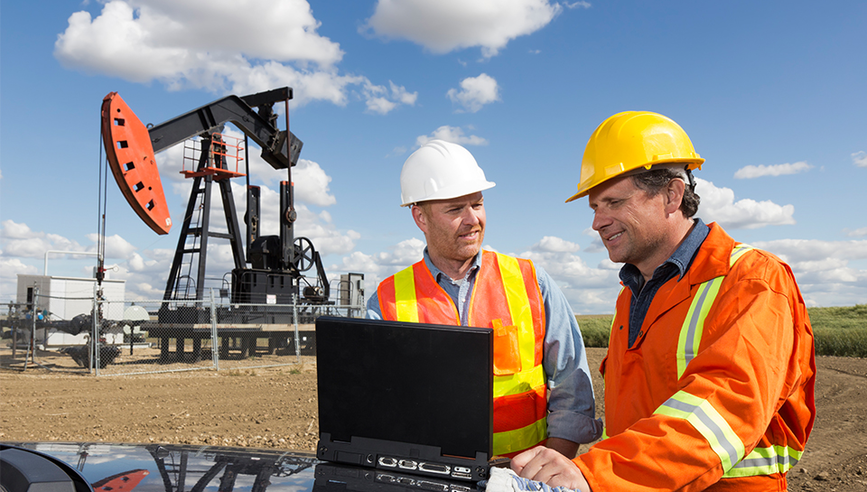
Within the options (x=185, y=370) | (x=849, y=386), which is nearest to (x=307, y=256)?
(x=185, y=370)

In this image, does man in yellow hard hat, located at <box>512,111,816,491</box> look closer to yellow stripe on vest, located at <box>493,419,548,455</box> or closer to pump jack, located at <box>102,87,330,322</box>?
yellow stripe on vest, located at <box>493,419,548,455</box>

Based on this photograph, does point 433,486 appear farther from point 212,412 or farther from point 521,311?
point 212,412

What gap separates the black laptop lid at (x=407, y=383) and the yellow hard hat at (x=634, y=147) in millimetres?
1124

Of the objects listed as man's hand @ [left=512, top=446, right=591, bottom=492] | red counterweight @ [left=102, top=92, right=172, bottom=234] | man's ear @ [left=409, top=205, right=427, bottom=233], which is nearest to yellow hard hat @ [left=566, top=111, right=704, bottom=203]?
man's ear @ [left=409, top=205, right=427, bottom=233]

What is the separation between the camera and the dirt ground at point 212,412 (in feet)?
22.2

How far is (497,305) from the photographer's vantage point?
8.27 ft

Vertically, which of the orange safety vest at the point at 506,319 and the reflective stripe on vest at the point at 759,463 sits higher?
the orange safety vest at the point at 506,319

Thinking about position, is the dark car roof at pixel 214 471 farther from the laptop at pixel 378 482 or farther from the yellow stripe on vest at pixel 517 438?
the yellow stripe on vest at pixel 517 438

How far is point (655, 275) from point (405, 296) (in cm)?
112

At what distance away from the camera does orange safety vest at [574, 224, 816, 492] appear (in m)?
1.38

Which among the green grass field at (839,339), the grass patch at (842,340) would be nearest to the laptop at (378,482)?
the green grass field at (839,339)

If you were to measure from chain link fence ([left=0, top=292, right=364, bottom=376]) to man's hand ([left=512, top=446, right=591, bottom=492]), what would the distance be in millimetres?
12737

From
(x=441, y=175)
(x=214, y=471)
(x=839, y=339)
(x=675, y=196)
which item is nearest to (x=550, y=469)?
(x=214, y=471)

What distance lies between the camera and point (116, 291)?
26.3 m
